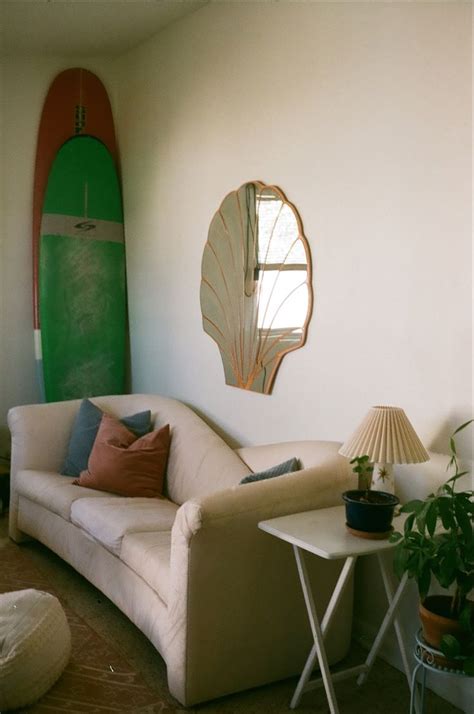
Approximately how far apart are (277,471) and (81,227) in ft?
8.76

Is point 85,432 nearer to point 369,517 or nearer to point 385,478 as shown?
point 385,478

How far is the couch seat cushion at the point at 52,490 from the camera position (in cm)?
347

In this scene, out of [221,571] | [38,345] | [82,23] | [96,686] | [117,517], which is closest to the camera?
[221,571]

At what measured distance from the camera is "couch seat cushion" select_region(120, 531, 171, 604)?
265 cm

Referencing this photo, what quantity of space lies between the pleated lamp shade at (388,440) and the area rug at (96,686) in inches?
40.3

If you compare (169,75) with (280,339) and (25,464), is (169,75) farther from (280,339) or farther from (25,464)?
(25,464)

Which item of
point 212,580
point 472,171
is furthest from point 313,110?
point 212,580

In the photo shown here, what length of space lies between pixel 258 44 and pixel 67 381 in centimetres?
235

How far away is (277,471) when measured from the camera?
2807 millimetres

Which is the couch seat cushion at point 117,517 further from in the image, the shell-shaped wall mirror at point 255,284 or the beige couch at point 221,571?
the shell-shaped wall mirror at point 255,284

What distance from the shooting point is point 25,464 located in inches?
155

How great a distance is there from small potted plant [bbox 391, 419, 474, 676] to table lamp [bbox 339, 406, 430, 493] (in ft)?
1.00

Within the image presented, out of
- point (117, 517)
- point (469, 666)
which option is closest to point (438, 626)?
point (469, 666)

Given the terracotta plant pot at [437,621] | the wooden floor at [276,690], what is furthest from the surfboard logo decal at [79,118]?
the terracotta plant pot at [437,621]
